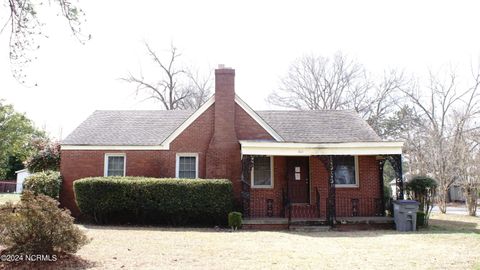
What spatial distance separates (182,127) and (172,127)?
226 centimetres

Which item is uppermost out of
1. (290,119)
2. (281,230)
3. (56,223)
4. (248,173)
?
(290,119)

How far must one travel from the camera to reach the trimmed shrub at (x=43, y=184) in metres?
16.8

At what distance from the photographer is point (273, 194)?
1762 cm

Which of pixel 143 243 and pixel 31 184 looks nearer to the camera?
pixel 143 243

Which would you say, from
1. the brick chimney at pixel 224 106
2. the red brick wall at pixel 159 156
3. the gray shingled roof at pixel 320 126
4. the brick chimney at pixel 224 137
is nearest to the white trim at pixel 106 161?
the red brick wall at pixel 159 156

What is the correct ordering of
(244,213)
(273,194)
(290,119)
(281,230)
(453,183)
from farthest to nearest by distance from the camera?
(453,183), (290,119), (273,194), (244,213), (281,230)

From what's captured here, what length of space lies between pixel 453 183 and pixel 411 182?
380 inches

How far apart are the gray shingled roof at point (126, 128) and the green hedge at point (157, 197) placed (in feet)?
10.1

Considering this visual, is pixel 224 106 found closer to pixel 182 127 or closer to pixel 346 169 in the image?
pixel 182 127

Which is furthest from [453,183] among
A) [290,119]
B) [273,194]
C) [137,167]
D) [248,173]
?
[137,167]

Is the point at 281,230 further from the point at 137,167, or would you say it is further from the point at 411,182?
the point at 137,167

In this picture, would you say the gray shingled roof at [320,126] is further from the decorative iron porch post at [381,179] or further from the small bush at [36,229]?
the small bush at [36,229]

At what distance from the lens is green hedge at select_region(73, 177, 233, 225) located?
15.5 meters

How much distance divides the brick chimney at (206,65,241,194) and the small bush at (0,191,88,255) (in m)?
9.45
